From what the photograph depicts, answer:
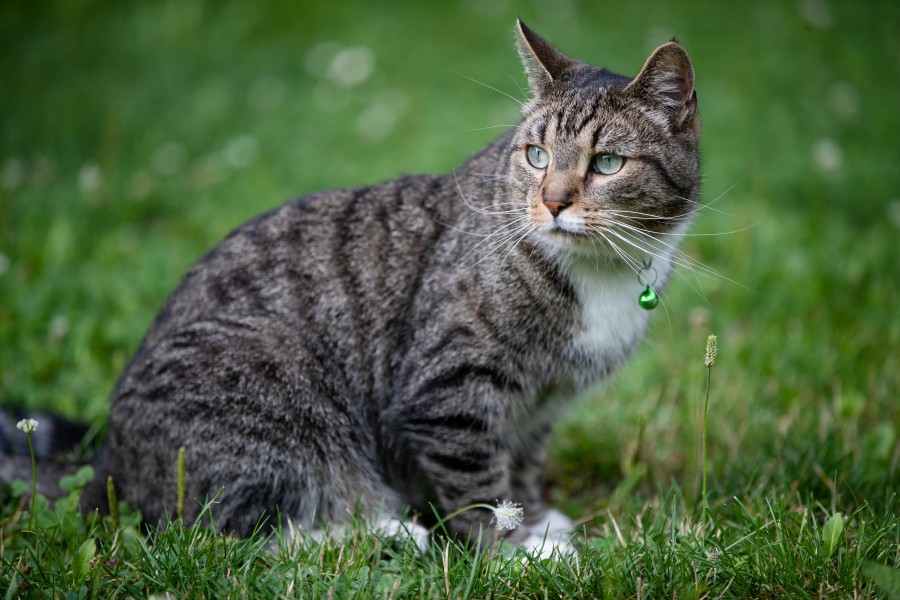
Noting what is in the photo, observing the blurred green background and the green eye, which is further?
the blurred green background

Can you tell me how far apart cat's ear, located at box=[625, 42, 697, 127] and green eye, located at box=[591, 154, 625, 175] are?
25 cm

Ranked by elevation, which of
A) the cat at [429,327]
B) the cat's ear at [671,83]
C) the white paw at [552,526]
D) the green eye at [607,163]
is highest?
the cat's ear at [671,83]

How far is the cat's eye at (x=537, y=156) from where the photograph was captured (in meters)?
3.06

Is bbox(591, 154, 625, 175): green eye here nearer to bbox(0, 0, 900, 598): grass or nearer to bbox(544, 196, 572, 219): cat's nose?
bbox(544, 196, 572, 219): cat's nose

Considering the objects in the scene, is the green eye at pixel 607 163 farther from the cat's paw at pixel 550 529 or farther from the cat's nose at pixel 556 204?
the cat's paw at pixel 550 529

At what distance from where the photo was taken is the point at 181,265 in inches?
197

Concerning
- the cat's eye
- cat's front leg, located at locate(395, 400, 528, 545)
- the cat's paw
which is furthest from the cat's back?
the cat's paw

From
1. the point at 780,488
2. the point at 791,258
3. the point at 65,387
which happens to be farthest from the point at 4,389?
the point at 791,258

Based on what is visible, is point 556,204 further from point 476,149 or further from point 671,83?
point 476,149

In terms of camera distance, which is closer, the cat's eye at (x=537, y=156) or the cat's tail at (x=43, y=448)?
the cat's eye at (x=537, y=156)

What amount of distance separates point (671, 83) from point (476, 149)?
3.51 m

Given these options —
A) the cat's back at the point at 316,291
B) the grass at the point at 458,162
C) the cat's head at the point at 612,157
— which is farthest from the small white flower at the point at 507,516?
the cat's head at the point at 612,157

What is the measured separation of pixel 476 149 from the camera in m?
6.38

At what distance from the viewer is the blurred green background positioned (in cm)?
383
